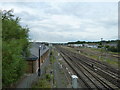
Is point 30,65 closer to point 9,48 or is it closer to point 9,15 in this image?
point 9,15

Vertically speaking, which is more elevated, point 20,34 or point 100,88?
point 20,34

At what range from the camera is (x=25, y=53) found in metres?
21.9

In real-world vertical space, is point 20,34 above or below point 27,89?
above

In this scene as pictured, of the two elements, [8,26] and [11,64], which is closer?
[11,64]

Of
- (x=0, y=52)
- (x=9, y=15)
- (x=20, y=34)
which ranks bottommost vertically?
(x=0, y=52)

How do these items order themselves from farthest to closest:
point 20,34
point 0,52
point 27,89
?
point 20,34 → point 27,89 → point 0,52

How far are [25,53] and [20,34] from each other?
12.4 ft

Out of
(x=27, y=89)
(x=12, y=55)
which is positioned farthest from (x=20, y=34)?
(x=12, y=55)

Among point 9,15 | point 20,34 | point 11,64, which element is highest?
point 9,15

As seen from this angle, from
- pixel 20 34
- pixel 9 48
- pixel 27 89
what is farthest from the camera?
pixel 20 34

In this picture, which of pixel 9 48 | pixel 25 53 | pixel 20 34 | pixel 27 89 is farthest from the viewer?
pixel 25 53

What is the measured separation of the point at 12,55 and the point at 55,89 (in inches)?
242

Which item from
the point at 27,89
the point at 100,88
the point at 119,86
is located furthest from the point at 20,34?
the point at 119,86

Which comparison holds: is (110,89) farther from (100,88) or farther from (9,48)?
(9,48)
